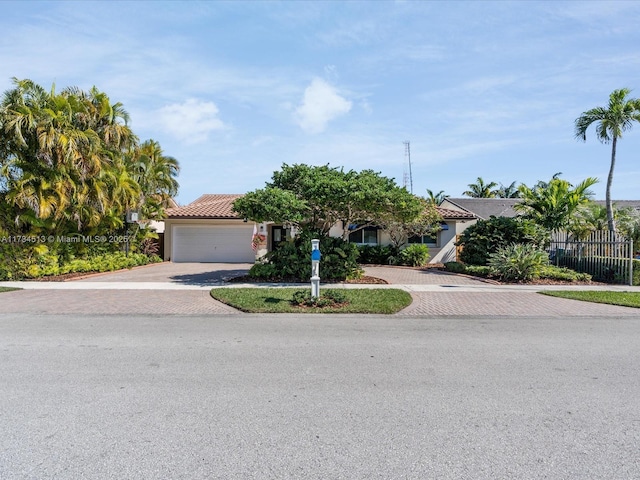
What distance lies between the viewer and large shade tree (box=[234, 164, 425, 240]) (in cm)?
1418

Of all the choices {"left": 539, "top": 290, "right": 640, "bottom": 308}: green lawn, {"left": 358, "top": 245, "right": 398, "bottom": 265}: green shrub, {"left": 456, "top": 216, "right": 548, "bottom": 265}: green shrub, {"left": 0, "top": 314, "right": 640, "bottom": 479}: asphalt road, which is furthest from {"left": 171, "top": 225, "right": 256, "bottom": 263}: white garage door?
{"left": 0, "top": 314, "right": 640, "bottom": 479}: asphalt road

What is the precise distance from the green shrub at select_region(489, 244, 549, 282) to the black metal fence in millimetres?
1457

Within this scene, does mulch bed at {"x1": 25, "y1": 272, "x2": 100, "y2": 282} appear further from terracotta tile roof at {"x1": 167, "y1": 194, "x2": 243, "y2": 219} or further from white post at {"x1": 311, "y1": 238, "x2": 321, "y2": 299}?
white post at {"x1": 311, "y1": 238, "x2": 321, "y2": 299}

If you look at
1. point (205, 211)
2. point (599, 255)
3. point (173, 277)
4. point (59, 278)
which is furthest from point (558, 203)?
point (59, 278)

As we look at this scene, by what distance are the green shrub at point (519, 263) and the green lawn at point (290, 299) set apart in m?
5.43

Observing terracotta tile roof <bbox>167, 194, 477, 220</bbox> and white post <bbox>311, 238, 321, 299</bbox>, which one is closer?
white post <bbox>311, 238, 321, 299</bbox>

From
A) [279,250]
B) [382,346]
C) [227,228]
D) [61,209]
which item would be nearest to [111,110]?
[61,209]

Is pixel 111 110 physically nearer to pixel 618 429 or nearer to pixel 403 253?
pixel 403 253

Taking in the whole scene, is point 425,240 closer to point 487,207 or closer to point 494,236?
point 494,236

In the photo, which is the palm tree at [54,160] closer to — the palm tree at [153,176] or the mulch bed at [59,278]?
the mulch bed at [59,278]

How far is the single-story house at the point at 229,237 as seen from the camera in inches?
997

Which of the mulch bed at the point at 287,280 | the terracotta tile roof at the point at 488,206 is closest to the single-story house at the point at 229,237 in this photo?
the terracotta tile roof at the point at 488,206

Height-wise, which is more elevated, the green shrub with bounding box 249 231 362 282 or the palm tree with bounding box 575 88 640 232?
the palm tree with bounding box 575 88 640 232

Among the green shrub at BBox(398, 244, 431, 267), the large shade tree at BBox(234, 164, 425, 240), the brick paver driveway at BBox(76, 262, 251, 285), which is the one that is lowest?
the brick paver driveway at BBox(76, 262, 251, 285)
